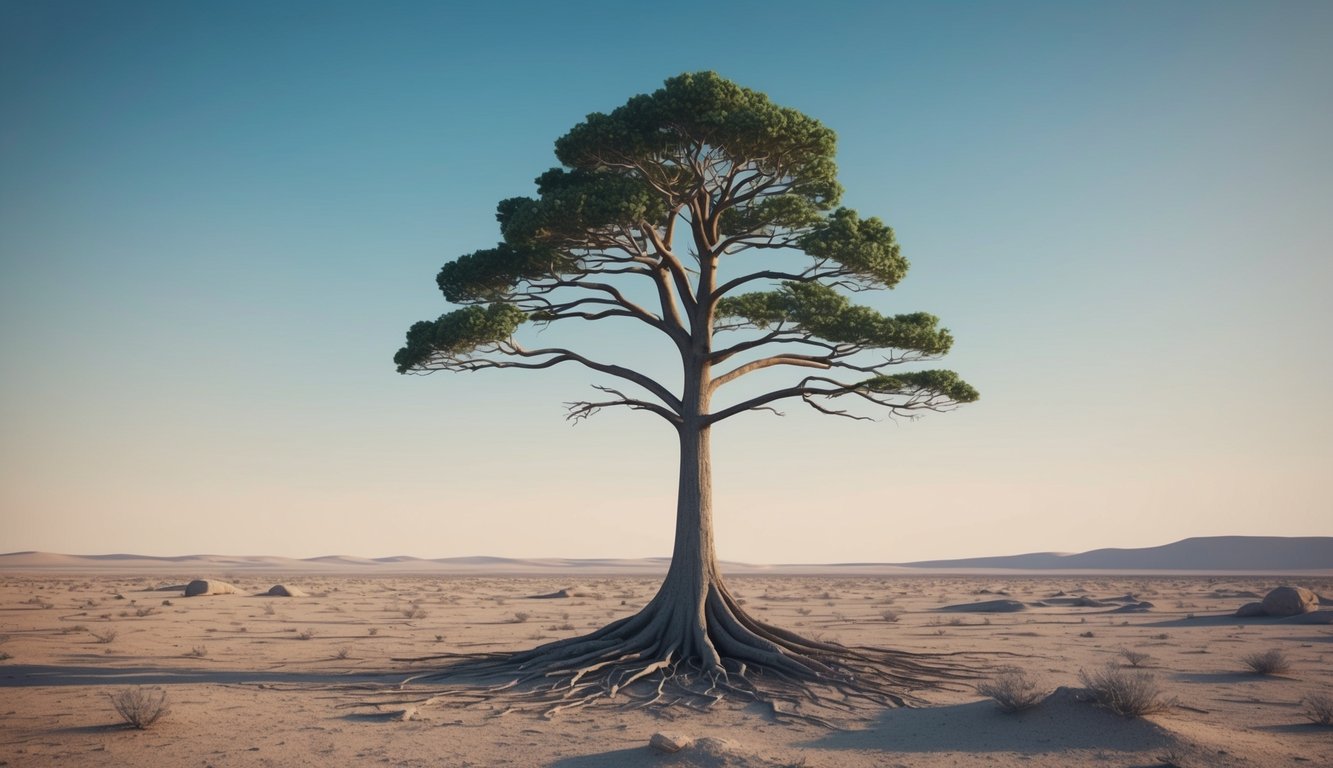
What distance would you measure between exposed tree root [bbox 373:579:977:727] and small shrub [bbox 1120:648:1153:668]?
4327 mm

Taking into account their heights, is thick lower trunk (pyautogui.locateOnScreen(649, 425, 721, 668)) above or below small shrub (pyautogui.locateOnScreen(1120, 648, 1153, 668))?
above

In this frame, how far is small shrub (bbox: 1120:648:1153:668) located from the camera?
19.0 meters

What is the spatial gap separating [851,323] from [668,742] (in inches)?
370

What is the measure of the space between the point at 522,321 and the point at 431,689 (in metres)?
7.21

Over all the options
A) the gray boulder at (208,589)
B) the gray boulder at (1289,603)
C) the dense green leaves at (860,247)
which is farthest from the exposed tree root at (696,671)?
the gray boulder at (208,589)

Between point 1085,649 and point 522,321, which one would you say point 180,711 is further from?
point 1085,649

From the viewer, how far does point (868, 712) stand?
13.4 m

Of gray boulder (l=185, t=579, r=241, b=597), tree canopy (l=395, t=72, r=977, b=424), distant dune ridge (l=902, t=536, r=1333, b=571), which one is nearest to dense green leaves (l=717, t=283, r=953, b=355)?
tree canopy (l=395, t=72, r=977, b=424)

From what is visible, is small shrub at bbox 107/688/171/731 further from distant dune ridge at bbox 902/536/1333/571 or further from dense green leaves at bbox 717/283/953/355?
distant dune ridge at bbox 902/536/1333/571

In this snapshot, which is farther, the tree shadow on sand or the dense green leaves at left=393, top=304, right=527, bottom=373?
the dense green leaves at left=393, top=304, right=527, bottom=373

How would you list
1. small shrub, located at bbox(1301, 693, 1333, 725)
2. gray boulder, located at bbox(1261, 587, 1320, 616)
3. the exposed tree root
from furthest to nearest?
gray boulder, located at bbox(1261, 587, 1320, 616) → the exposed tree root → small shrub, located at bbox(1301, 693, 1333, 725)

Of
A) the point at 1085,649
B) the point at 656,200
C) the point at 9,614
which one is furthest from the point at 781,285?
the point at 9,614

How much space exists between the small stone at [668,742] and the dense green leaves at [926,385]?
29.8 feet

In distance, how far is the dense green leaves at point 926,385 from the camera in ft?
55.5
